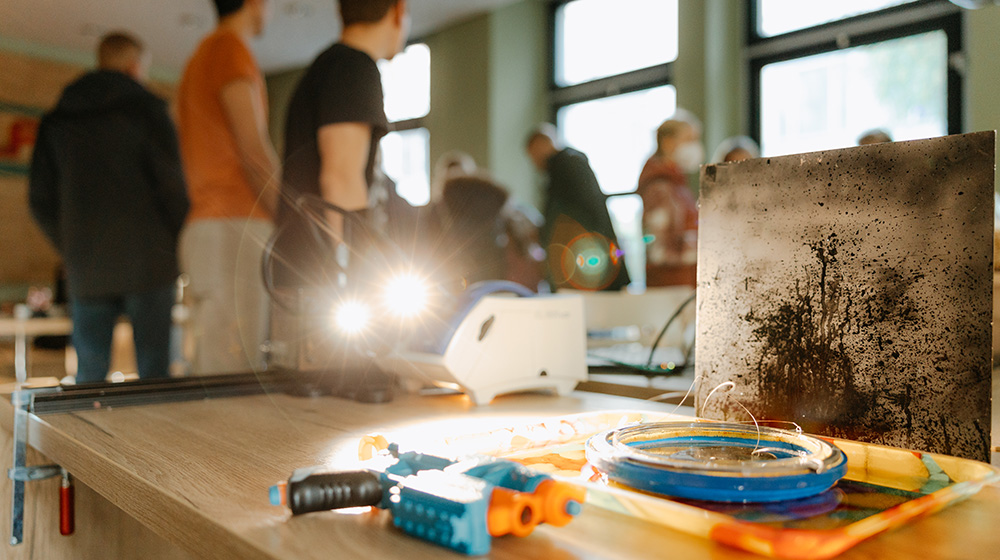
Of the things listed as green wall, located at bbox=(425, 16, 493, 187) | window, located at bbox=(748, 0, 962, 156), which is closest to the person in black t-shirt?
window, located at bbox=(748, 0, 962, 156)

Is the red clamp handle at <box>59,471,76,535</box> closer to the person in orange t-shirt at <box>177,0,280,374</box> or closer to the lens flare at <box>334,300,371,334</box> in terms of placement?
the lens flare at <box>334,300,371,334</box>

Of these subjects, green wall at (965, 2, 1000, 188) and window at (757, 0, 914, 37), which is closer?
green wall at (965, 2, 1000, 188)

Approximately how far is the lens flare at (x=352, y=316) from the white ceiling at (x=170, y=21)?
484cm

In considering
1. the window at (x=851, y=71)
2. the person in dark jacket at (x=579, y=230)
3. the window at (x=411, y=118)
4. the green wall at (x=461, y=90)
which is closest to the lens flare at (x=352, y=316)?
the person in dark jacket at (x=579, y=230)

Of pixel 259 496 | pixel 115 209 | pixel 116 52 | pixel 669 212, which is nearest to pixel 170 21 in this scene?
pixel 116 52

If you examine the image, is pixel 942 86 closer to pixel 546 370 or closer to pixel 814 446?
pixel 546 370

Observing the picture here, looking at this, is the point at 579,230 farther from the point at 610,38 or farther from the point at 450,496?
the point at 610,38

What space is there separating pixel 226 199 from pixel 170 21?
4.81 meters

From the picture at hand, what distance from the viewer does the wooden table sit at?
0.34 m

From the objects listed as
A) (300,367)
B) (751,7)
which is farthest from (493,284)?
(751,7)

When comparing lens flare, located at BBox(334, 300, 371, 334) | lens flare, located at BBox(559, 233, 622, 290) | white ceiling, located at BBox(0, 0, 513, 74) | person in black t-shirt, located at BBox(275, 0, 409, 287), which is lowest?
lens flare, located at BBox(334, 300, 371, 334)

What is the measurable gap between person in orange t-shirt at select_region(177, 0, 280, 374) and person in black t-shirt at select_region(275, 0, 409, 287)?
46 centimetres

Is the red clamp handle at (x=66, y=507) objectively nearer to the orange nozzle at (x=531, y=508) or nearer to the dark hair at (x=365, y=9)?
the orange nozzle at (x=531, y=508)

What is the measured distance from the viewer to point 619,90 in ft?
16.7
